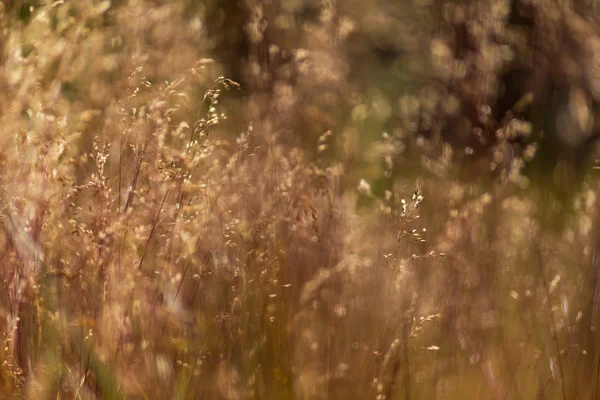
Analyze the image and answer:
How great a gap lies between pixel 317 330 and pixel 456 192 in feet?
1.83

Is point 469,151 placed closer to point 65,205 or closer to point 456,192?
point 456,192

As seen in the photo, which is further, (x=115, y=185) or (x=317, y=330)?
(x=115, y=185)

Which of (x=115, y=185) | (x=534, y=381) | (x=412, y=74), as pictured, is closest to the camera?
(x=534, y=381)

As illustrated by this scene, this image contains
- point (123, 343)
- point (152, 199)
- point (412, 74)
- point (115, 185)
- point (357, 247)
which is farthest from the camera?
point (412, 74)

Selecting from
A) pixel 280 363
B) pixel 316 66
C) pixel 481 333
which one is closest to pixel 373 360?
pixel 280 363

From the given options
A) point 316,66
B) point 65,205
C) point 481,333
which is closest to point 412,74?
point 316,66

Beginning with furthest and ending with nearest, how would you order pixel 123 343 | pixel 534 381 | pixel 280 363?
pixel 534 381
pixel 280 363
pixel 123 343

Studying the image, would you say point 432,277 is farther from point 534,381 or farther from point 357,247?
point 534,381

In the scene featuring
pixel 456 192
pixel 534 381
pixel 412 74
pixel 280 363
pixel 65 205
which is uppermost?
pixel 65 205

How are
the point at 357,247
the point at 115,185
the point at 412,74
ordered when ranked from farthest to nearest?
1. the point at 412,74
2. the point at 357,247
3. the point at 115,185

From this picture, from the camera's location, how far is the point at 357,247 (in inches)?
86.2

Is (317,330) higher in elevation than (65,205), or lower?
lower

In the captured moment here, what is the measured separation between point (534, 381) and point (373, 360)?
455 millimetres

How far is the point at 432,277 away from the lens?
2082 millimetres
